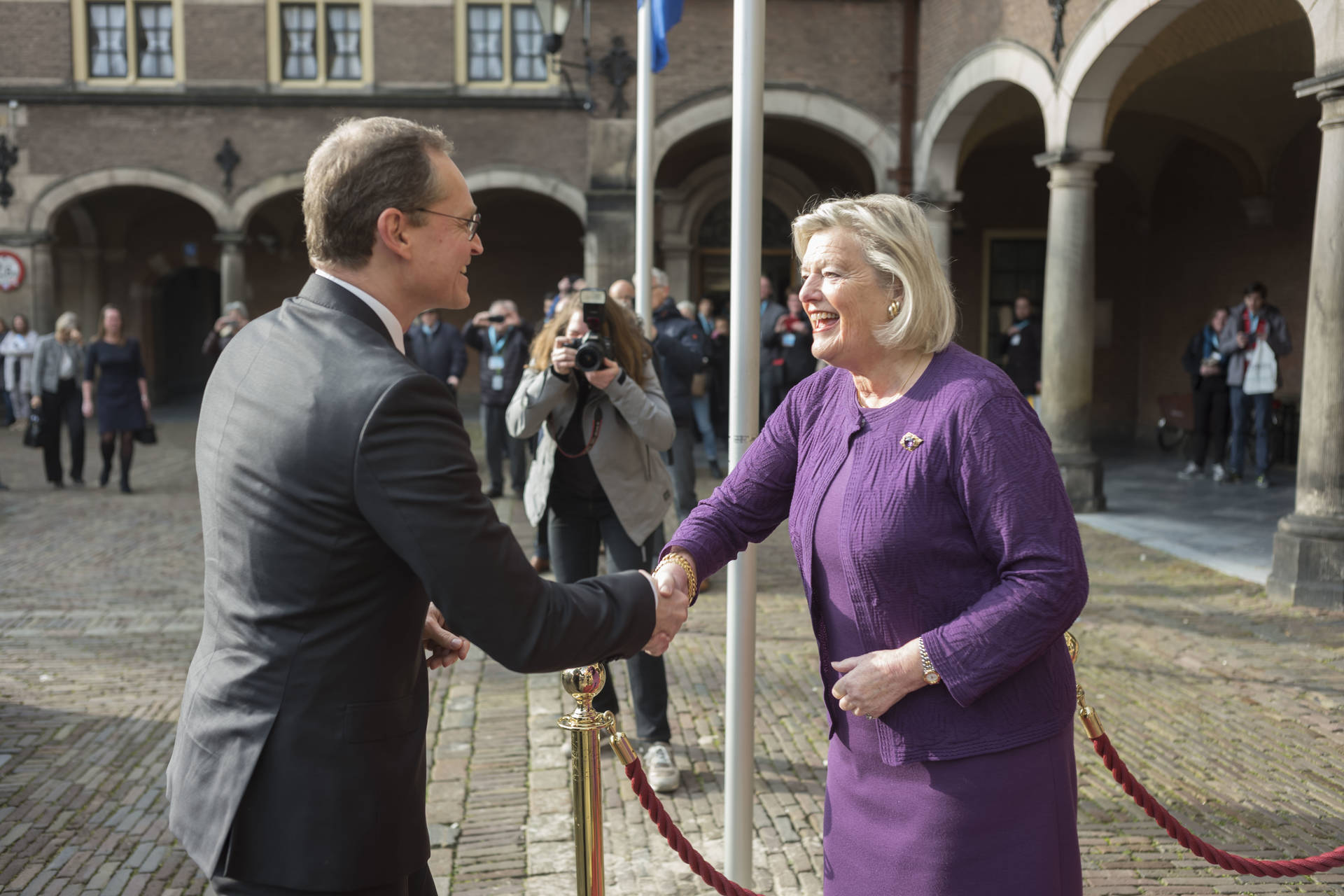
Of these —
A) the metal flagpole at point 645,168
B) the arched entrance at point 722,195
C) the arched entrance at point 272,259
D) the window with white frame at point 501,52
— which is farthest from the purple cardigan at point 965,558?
the arched entrance at point 272,259

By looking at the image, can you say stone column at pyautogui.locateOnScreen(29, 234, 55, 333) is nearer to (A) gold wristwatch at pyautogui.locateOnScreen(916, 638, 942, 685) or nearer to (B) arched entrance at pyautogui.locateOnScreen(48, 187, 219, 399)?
(B) arched entrance at pyautogui.locateOnScreen(48, 187, 219, 399)

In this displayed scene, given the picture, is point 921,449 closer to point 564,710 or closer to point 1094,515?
point 564,710

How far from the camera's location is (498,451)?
11.1 meters

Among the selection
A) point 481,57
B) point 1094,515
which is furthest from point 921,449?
point 481,57

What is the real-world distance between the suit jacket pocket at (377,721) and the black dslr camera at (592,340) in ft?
8.30

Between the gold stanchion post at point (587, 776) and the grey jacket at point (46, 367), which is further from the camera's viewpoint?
the grey jacket at point (46, 367)

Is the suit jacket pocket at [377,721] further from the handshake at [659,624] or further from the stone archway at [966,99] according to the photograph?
the stone archway at [966,99]

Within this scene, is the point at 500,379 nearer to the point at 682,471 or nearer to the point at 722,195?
the point at 682,471

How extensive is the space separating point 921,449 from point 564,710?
334cm

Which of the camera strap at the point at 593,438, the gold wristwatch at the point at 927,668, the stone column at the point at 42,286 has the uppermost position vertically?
the stone column at the point at 42,286

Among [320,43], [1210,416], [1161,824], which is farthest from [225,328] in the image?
[1161,824]

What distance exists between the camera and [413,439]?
5.50 feet

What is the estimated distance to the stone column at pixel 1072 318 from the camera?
10.6m

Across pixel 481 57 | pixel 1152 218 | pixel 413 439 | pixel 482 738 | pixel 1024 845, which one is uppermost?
pixel 481 57
